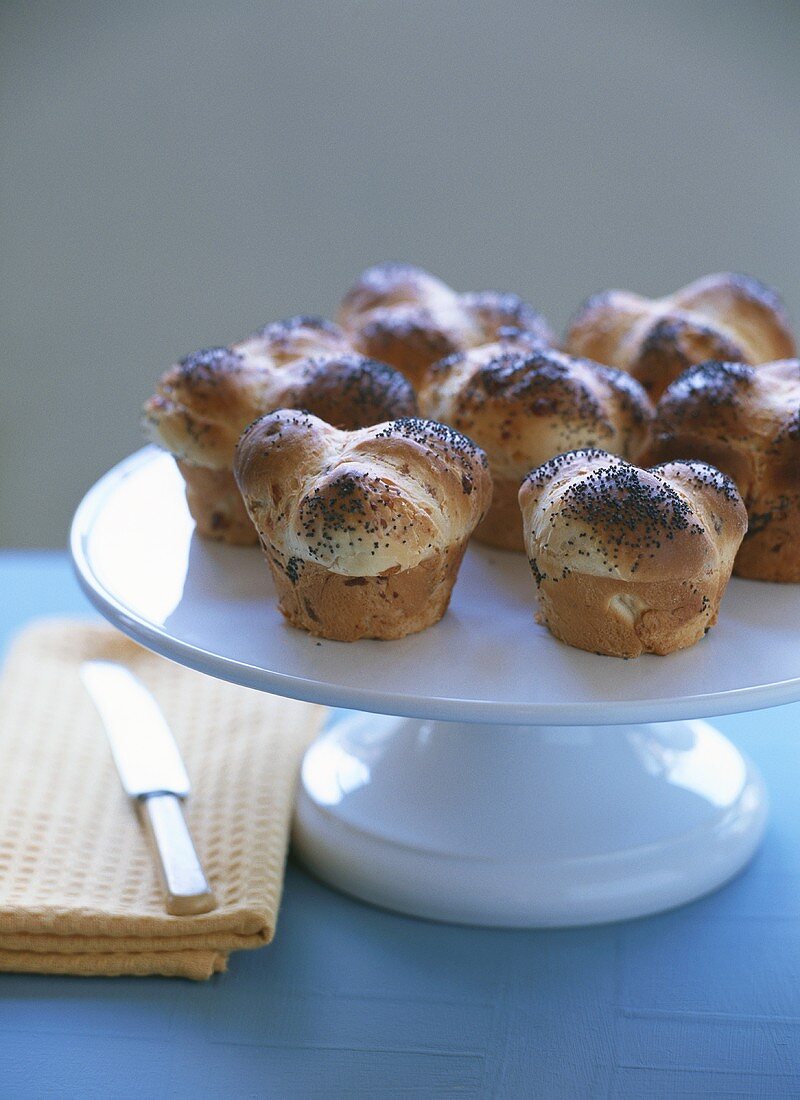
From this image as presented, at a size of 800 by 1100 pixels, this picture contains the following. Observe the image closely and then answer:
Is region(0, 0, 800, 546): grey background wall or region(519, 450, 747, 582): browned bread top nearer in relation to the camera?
region(519, 450, 747, 582): browned bread top

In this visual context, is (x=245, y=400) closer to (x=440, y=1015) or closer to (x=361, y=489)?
(x=361, y=489)

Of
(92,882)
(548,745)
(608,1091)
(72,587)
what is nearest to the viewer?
(608,1091)

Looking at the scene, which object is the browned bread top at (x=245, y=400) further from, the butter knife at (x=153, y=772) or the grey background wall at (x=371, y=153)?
the grey background wall at (x=371, y=153)

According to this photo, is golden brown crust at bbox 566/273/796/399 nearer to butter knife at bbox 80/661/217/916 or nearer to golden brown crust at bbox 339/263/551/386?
golden brown crust at bbox 339/263/551/386

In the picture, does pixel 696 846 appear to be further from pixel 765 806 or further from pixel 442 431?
pixel 442 431

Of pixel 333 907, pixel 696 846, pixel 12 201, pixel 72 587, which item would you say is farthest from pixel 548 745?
pixel 12 201

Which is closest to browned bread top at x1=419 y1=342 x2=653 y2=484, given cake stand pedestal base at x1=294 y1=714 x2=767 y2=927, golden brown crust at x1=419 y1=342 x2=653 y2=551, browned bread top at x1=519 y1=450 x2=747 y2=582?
golden brown crust at x1=419 y1=342 x2=653 y2=551

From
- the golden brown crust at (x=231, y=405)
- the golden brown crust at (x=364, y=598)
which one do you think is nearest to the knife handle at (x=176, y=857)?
the golden brown crust at (x=364, y=598)
